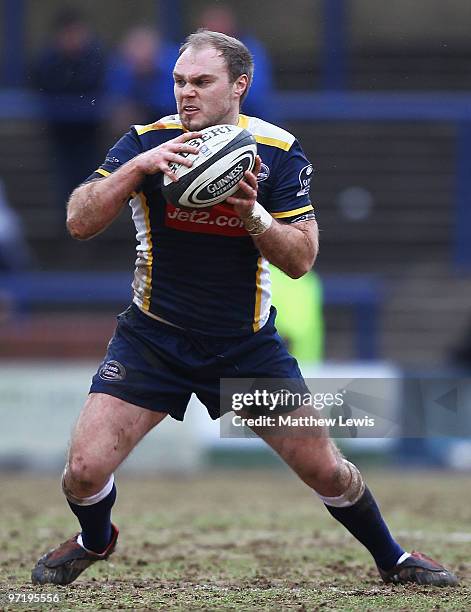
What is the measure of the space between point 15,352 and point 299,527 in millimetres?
4543

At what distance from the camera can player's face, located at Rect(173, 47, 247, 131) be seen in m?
5.13

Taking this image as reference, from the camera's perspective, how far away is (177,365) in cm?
530

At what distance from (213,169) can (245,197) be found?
0.18 m

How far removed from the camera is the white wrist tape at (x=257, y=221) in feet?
16.3

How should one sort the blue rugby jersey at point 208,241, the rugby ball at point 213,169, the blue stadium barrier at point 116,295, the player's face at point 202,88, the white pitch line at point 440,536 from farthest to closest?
1. the blue stadium barrier at point 116,295
2. the white pitch line at point 440,536
3. the blue rugby jersey at point 208,241
4. the player's face at point 202,88
5. the rugby ball at point 213,169

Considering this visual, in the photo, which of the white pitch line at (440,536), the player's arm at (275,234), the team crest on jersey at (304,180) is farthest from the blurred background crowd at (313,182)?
the player's arm at (275,234)

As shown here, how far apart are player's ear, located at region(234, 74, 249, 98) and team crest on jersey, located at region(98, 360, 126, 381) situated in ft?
4.04

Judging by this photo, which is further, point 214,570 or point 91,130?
point 91,130

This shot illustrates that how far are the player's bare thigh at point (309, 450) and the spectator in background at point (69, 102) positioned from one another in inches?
245

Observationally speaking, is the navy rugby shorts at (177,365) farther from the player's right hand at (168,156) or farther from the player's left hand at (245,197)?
the player's right hand at (168,156)

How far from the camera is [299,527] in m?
7.80

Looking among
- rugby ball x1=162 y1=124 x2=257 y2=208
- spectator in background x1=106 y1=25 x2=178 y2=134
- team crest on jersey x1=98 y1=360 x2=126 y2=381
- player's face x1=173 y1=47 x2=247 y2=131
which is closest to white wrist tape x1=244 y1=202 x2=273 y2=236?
rugby ball x1=162 y1=124 x2=257 y2=208

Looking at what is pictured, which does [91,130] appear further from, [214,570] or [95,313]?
[214,570]

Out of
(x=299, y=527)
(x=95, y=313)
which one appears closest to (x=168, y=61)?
(x=95, y=313)
